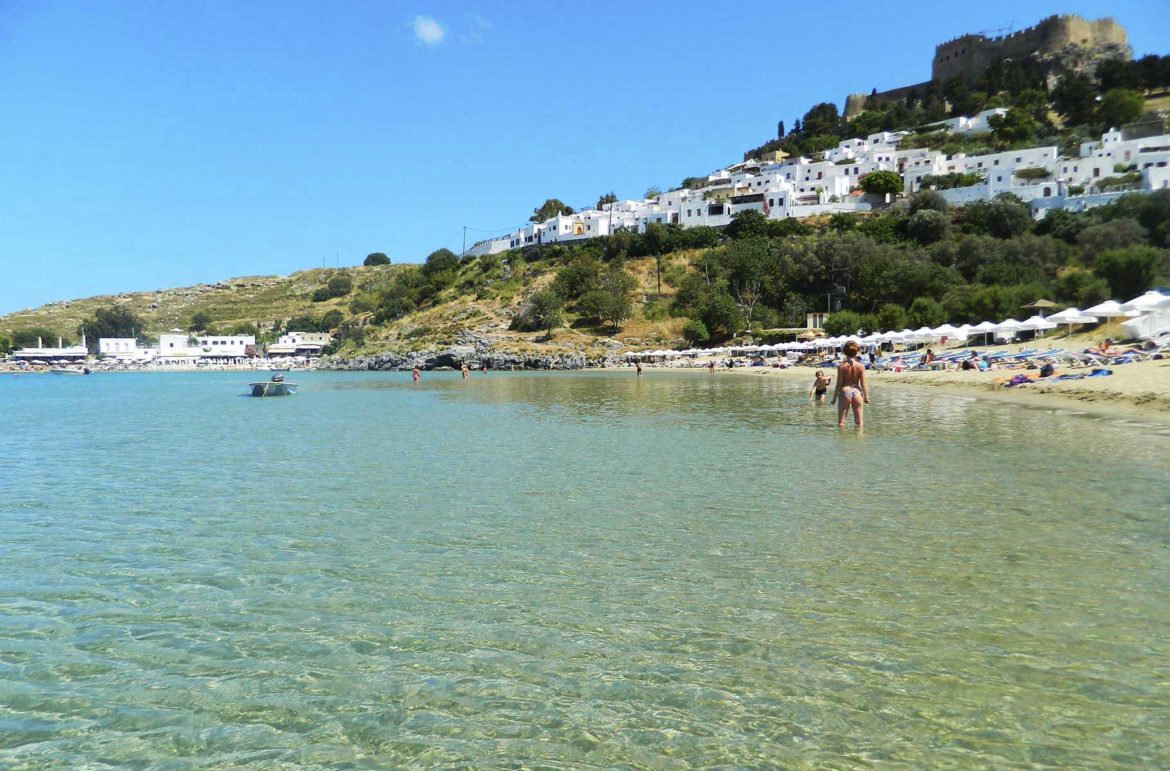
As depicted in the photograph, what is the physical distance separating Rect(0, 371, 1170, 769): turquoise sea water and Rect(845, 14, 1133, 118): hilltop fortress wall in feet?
473

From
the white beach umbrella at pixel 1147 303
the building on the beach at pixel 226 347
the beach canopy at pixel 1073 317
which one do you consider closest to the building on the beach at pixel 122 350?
the building on the beach at pixel 226 347

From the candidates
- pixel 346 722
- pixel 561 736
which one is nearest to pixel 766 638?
pixel 561 736

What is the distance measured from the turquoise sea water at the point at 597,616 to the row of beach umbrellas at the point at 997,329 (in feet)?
91.0

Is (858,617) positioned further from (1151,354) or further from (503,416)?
(1151,354)

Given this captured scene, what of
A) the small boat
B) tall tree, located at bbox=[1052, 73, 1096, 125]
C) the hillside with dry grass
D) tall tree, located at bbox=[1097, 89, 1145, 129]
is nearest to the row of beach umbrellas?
the hillside with dry grass

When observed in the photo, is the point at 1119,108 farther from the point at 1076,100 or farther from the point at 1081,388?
the point at 1081,388

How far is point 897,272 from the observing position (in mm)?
71000

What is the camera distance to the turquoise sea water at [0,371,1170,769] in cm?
430

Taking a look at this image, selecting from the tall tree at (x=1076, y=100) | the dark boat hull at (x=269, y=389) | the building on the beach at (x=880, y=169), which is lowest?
the dark boat hull at (x=269, y=389)

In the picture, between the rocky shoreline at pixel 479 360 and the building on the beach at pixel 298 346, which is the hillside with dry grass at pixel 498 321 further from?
the building on the beach at pixel 298 346

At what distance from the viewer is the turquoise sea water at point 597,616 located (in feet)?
14.1

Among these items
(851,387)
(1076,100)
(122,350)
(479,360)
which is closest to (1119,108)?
(1076,100)

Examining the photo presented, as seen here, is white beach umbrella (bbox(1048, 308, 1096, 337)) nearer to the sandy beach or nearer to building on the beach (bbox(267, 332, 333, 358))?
the sandy beach

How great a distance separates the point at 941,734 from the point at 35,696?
5.66 meters
